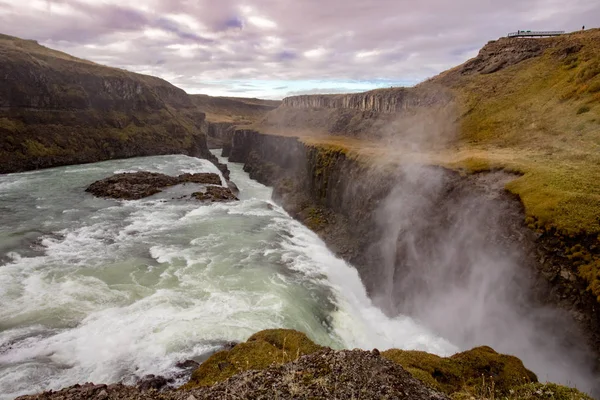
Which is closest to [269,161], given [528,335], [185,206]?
[185,206]

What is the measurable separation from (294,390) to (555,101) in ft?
147

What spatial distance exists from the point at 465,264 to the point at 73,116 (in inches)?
3736

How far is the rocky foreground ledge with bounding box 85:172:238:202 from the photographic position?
5078 centimetres

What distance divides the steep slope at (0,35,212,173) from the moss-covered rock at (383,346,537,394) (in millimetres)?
77535

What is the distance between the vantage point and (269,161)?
84000mm

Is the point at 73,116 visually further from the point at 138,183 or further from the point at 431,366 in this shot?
the point at 431,366

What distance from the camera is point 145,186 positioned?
55031 mm

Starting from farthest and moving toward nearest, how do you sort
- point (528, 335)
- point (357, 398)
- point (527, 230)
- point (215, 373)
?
1. point (527, 230)
2. point (528, 335)
3. point (215, 373)
4. point (357, 398)

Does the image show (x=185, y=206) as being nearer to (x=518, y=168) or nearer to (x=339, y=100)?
(x=518, y=168)

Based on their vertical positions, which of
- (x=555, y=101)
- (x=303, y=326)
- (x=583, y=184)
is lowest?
(x=303, y=326)

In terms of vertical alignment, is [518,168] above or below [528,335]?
above

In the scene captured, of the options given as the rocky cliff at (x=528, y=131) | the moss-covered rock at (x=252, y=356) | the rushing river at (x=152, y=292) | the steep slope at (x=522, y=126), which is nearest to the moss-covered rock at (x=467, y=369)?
the moss-covered rock at (x=252, y=356)

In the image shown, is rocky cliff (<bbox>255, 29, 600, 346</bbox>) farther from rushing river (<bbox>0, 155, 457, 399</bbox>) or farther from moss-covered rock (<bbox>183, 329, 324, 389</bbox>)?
moss-covered rock (<bbox>183, 329, 324, 389</bbox>)

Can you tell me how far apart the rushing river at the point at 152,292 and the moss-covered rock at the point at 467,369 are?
8.51 metres
